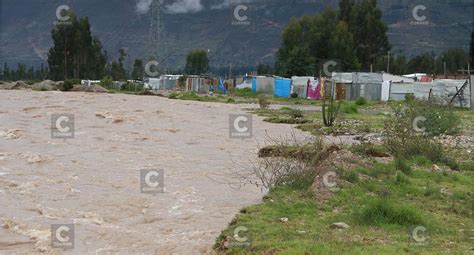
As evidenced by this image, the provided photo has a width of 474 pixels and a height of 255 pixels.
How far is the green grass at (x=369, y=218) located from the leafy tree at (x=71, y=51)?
271ft

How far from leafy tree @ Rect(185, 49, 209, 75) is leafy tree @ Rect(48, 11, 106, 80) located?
23238 mm

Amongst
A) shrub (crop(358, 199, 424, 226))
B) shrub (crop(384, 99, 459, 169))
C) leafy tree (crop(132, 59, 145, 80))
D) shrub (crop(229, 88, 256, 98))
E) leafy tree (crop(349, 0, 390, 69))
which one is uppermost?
leafy tree (crop(349, 0, 390, 69))

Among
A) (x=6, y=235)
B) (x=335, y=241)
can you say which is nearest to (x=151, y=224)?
(x=6, y=235)

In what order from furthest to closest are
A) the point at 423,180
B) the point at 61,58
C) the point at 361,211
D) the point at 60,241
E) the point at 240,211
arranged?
the point at 61,58 → the point at 423,180 → the point at 240,211 → the point at 361,211 → the point at 60,241

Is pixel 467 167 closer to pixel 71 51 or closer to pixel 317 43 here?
pixel 317 43

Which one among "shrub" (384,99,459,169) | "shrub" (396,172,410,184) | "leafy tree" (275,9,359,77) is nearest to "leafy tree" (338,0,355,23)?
"leafy tree" (275,9,359,77)

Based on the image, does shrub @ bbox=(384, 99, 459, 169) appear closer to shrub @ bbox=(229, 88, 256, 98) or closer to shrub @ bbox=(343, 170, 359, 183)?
shrub @ bbox=(343, 170, 359, 183)

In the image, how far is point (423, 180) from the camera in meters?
11.5

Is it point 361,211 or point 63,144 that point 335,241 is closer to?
point 361,211

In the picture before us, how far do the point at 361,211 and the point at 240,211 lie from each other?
1988 millimetres

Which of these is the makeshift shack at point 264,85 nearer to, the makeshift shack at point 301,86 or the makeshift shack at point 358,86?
the makeshift shack at point 301,86

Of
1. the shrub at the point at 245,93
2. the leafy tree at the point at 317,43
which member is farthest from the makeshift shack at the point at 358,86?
the leafy tree at the point at 317,43

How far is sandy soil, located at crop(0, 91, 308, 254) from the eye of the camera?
8.27m

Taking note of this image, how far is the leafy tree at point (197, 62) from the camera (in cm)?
11065
